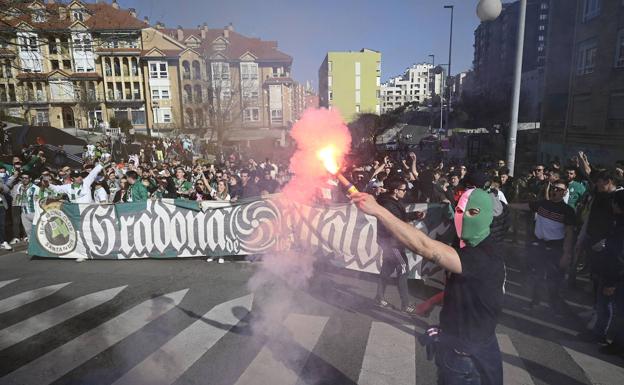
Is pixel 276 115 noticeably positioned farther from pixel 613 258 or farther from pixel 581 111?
pixel 613 258

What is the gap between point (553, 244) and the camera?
5.34 m

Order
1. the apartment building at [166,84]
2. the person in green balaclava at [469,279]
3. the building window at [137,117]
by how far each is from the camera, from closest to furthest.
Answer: the person in green balaclava at [469,279] → the apartment building at [166,84] → the building window at [137,117]

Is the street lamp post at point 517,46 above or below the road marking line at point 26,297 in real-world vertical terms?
above

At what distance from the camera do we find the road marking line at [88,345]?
13.3 feet

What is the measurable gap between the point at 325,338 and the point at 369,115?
1053 inches

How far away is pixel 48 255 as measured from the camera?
831cm

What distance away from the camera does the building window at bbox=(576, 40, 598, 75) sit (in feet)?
61.3

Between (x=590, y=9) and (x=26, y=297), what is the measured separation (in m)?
24.6

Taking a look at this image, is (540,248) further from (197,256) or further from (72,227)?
(72,227)

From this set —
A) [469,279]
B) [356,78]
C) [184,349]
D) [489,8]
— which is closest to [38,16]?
[184,349]

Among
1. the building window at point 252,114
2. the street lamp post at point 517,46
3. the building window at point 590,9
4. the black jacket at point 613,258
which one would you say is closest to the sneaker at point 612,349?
the black jacket at point 613,258

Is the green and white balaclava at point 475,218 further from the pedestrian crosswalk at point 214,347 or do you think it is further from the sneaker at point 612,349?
the sneaker at point 612,349

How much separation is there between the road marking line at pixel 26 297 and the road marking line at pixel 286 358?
163 inches

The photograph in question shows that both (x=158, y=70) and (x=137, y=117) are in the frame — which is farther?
(x=137, y=117)
